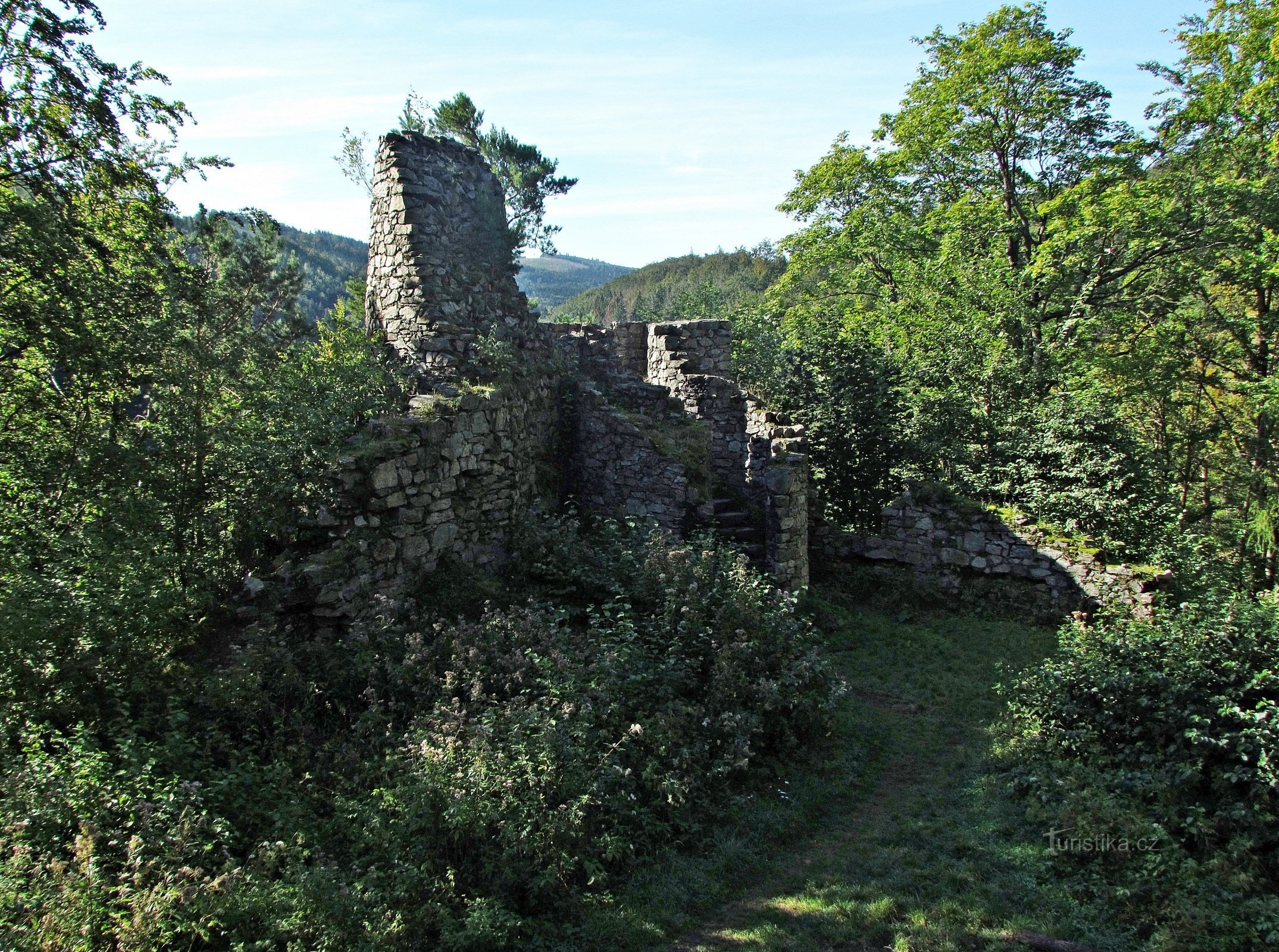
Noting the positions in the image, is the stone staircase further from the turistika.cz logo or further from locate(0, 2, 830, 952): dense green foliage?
the turistika.cz logo

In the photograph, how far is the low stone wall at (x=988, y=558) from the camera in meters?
11.0

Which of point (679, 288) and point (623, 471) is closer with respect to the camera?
point (623, 471)

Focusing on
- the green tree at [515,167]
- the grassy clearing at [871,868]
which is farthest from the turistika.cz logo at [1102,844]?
the green tree at [515,167]

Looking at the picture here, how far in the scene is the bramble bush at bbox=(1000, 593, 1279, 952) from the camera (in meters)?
4.71

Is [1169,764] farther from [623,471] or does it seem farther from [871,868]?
[623,471]

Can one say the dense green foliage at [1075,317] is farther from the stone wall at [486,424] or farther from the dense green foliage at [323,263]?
the dense green foliage at [323,263]

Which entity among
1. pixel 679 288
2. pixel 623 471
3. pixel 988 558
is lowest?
pixel 988 558

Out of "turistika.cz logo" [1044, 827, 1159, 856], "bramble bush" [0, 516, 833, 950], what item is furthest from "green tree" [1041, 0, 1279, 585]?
"bramble bush" [0, 516, 833, 950]

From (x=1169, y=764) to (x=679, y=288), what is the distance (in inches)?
2668

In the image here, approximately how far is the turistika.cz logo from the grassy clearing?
17 cm

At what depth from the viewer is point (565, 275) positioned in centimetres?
14712

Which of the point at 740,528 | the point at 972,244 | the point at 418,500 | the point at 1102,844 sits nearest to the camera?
the point at 1102,844

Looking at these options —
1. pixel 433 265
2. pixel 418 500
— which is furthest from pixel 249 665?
pixel 433 265

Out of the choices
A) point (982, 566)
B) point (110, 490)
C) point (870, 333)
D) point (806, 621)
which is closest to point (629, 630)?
point (806, 621)
